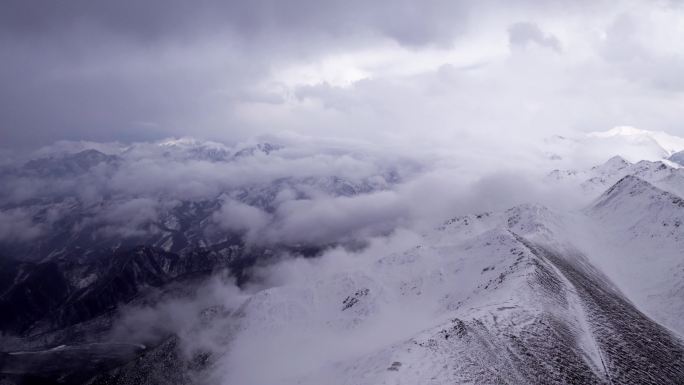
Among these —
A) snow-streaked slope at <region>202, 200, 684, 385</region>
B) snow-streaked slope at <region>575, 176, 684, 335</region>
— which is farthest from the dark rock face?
snow-streaked slope at <region>575, 176, 684, 335</region>

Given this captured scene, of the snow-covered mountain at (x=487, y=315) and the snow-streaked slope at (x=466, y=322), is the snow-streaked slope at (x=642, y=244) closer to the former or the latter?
the snow-covered mountain at (x=487, y=315)

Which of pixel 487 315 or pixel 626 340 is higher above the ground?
pixel 487 315

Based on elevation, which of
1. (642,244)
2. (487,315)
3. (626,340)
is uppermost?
(487,315)

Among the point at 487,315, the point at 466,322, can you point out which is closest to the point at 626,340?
the point at 487,315

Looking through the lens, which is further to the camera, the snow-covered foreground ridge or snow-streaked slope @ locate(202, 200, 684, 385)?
the snow-covered foreground ridge

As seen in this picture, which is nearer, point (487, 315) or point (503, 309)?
point (487, 315)

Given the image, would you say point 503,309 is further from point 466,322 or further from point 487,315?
point 466,322

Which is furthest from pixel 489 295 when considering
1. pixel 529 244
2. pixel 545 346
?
pixel 529 244

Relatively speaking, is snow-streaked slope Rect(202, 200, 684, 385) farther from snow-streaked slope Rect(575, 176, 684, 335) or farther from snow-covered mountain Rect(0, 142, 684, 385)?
snow-streaked slope Rect(575, 176, 684, 335)

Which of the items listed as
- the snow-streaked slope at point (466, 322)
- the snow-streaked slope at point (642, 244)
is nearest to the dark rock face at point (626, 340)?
the snow-streaked slope at point (466, 322)
